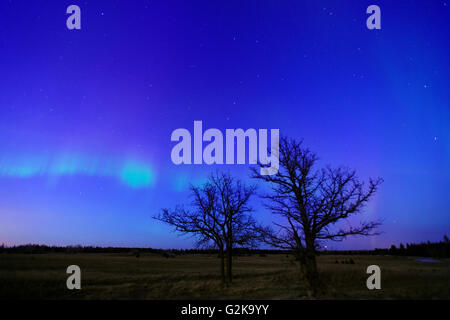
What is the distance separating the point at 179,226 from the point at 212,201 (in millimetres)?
3152

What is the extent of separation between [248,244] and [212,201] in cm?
444

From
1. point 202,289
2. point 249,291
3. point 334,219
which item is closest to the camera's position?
point 334,219

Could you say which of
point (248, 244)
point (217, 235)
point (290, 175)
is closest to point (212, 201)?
point (217, 235)

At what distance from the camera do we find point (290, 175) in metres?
16.3

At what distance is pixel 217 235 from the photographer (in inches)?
910

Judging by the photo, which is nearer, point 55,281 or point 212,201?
point 212,201

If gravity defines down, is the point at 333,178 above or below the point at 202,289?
above
